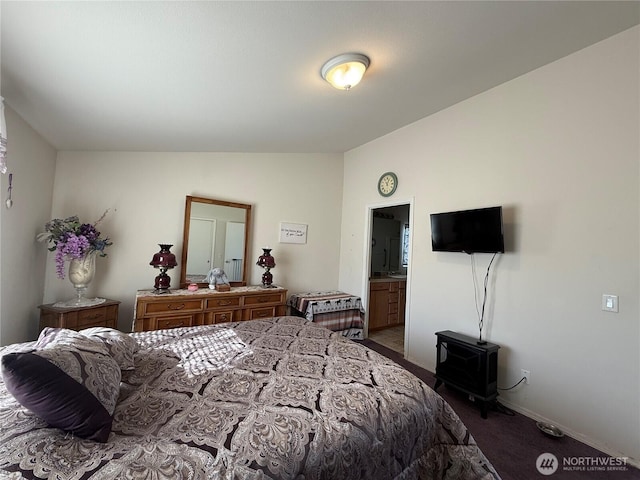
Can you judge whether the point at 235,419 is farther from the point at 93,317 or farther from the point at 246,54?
the point at 93,317

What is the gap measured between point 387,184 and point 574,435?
9.79 ft

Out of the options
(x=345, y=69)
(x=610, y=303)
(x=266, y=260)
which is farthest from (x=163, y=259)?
(x=610, y=303)

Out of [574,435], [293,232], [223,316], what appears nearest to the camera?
[574,435]

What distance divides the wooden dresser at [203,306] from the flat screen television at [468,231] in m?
2.08

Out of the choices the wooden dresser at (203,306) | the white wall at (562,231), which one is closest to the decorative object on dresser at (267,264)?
the wooden dresser at (203,306)

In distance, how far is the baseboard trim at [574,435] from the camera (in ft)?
5.79

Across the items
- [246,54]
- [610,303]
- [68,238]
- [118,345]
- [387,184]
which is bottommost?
[118,345]

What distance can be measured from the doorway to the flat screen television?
0.53 metres

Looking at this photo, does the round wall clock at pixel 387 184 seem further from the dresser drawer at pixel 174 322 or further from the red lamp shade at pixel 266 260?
the dresser drawer at pixel 174 322

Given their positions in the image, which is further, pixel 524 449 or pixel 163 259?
pixel 163 259

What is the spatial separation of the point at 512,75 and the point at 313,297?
10.7 ft

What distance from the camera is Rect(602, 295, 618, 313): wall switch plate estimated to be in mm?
1859

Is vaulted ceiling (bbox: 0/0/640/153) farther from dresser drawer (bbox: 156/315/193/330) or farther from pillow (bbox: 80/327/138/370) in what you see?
dresser drawer (bbox: 156/315/193/330)

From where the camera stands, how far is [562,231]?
2117mm
